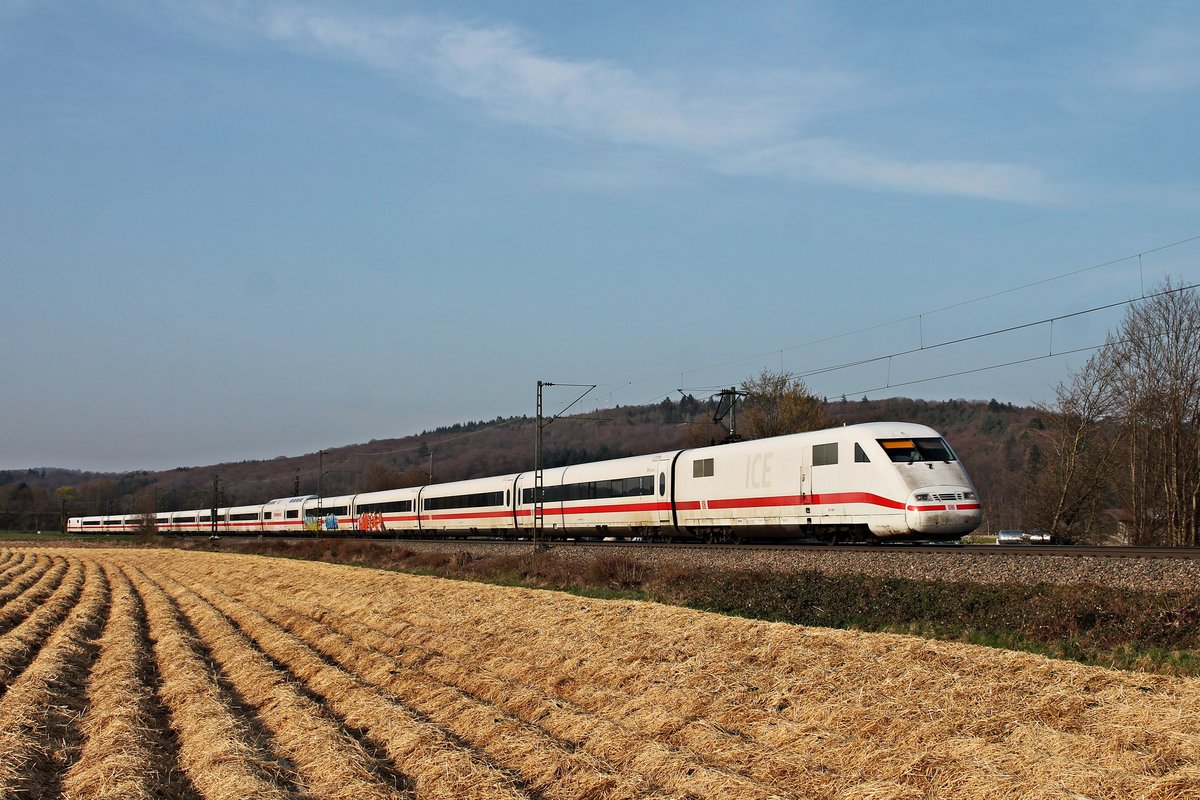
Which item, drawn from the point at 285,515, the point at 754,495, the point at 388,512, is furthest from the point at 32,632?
the point at 285,515

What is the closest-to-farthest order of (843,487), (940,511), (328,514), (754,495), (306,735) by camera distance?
(306,735) < (940,511) < (843,487) < (754,495) < (328,514)

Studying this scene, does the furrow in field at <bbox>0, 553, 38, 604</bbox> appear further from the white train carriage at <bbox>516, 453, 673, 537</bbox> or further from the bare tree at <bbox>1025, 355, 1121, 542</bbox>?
the bare tree at <bbox>1025, 355, 1121, 542</bbox>

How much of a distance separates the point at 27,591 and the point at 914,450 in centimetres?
2939

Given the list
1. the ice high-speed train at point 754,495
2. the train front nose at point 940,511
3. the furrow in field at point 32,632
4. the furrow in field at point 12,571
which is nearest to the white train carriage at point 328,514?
the ice high-speed train at point 754,495

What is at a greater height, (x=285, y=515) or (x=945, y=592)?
(x=945, y=592)

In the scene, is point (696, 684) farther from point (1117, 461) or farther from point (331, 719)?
point (1117, 461)

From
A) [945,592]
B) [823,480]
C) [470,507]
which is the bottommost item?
[945,592]

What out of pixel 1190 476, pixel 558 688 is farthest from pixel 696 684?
pixel 1190 476

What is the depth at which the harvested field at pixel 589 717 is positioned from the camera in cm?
930

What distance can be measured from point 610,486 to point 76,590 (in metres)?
20.3

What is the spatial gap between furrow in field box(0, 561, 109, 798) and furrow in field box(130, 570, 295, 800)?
1.18 m

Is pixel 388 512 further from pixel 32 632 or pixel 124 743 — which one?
pixel 124 743

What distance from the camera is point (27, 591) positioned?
1407 inches

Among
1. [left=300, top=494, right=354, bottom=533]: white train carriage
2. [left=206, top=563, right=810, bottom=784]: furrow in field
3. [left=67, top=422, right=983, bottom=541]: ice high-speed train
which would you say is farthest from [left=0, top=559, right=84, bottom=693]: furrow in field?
[left=300, top=494, right=354, bottom=533]: white train carriage
